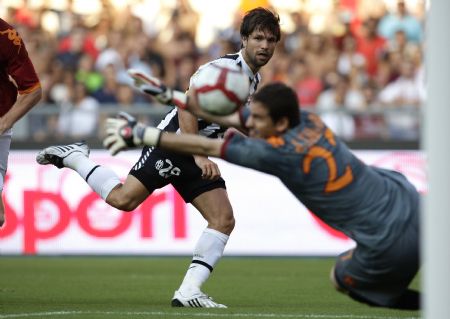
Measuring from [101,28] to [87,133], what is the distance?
13.3ft

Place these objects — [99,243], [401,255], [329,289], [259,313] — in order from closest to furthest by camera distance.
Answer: [401,255], [259,313], [329,289], [99,243]

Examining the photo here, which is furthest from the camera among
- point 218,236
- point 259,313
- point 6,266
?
point 6,266

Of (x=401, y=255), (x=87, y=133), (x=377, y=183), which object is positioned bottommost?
(x=87, y=133)

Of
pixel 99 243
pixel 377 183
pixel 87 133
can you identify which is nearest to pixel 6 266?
pixel 99 243

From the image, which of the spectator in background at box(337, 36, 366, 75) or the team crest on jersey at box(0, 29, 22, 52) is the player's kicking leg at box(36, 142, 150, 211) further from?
the spectator in background at box(337, 36, 366, 75)

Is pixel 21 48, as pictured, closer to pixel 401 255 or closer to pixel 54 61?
pixel 401 255

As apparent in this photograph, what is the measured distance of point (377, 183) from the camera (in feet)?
23.2

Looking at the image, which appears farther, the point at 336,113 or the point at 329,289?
the point at 336,113

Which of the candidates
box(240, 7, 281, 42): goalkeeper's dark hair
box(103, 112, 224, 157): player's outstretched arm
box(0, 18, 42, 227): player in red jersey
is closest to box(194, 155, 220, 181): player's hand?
box(240, 7, 281, 42): goalkeeper's dark hair

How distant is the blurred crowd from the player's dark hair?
931 cm

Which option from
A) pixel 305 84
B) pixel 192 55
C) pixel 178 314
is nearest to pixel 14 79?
pixel 178 314

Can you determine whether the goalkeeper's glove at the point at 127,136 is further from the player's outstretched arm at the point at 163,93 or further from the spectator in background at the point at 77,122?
the spectator in background at the point at 77,122

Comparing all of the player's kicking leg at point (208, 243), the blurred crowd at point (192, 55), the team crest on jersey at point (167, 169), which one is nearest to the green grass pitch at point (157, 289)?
the player's kicking leg at point (208, 243)

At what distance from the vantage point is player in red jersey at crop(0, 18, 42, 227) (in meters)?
9.24
